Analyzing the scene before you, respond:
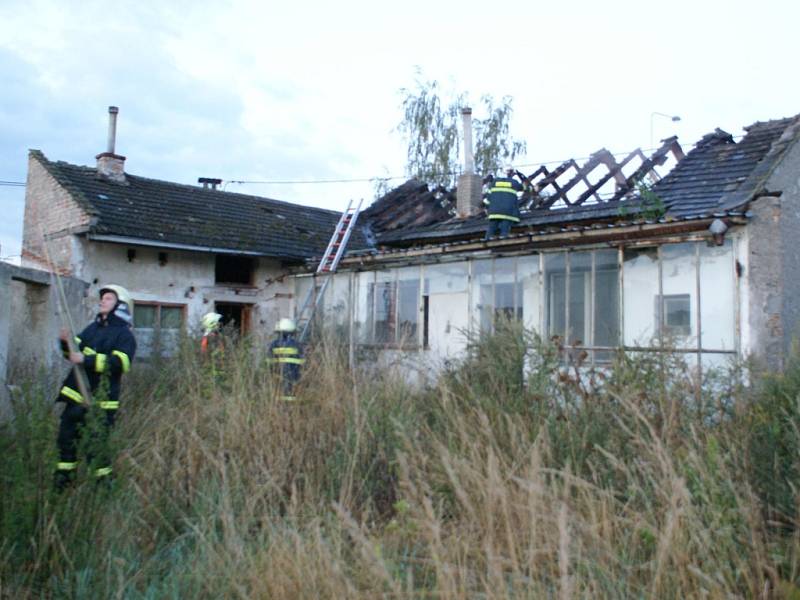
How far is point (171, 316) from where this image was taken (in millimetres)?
15773

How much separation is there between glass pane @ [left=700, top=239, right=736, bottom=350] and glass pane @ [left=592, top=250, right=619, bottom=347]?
1.28 m

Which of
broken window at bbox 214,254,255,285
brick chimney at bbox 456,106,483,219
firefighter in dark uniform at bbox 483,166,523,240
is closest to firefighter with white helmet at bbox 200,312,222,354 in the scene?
broken window at bbox 214,254,255,285

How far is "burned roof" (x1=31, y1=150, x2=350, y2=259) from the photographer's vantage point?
15234 millimetres

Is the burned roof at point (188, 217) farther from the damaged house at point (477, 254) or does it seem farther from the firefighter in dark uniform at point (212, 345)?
the firefighter in dark uniform at point (212, 345)

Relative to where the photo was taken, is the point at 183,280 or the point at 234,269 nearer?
the point at 183,280

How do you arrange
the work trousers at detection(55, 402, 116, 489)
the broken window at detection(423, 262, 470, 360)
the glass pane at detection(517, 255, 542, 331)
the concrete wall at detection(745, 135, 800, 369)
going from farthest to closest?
the broken window at detection(423, 262, 470, 360) < the glass pane at detection(517, 255, 542, 331) < the concrete wall at detection(745, 135, 800, 369) < the work trousers at detection(55, 402, 116, 489)

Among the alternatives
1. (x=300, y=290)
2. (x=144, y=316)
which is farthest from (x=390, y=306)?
(x=144, y=316)

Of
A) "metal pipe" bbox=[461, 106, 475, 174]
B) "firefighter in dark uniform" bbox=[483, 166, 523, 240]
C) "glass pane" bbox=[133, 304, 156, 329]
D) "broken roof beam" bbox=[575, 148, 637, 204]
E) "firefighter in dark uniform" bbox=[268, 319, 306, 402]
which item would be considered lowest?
"firefighter in dark uniform" bbox=[268, 319, 306, 402]

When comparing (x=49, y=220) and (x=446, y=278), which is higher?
(x=49, y=220)

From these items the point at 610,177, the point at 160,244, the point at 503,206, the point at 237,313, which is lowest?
the point at 237,313

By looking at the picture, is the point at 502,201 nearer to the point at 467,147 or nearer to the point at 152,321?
the point at 467,147

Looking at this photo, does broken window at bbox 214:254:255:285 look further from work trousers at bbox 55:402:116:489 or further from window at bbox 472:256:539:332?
work trousers at bbox 55:402:116:489

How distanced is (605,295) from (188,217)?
9.92 m

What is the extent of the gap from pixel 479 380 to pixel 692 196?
6.68 metres
